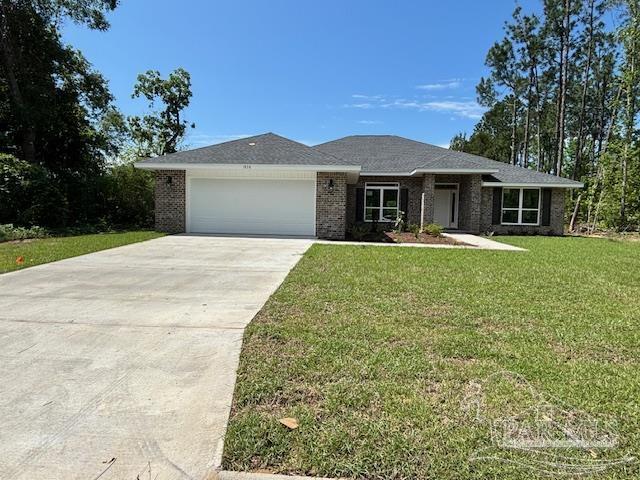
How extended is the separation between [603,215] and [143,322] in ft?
81.3

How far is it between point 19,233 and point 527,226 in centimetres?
2082

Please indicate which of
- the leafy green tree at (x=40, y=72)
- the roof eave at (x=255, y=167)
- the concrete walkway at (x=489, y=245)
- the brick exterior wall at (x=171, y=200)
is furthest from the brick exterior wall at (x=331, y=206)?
the leafy green tree at (x=40, y=72)

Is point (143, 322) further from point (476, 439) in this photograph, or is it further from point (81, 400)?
point (476, 439)

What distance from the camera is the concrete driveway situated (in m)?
2.27

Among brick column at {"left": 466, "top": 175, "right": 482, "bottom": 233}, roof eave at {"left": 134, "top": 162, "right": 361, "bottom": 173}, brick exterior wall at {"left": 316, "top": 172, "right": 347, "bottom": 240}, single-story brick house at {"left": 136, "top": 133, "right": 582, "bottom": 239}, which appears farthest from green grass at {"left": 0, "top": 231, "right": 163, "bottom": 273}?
brick column at {"left": 466, "top": 175, "right": 482, "bottom": 233}

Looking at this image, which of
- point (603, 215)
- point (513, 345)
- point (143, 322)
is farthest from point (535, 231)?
point (143, 322)

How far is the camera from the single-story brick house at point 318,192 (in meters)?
14.8

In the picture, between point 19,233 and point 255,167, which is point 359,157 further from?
point 19,233

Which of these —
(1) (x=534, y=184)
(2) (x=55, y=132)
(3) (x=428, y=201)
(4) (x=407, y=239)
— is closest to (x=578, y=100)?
(1) (x=534, y=184)

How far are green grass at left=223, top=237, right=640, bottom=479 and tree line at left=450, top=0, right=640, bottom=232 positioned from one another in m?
19.0

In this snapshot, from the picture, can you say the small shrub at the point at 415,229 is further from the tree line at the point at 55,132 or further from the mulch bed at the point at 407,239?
the tree line at the point at 55,132

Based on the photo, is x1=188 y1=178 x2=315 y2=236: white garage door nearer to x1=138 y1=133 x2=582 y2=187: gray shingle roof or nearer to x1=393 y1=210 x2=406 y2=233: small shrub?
x1=138 y1=133 x2=582 y2=187: gray shingle roof

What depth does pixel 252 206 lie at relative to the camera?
1527 centimetres

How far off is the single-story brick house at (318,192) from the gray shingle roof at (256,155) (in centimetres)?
4
